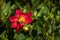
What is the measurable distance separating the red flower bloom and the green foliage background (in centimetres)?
4

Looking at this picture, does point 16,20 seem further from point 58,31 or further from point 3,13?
point 58,31

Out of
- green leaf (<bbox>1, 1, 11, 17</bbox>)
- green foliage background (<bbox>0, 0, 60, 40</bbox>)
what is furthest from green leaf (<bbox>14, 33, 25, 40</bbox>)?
green leaf (<bbox>1, 1, 11, 17</bbox>)

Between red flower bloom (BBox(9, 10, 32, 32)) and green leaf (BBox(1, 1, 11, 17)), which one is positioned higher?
green leaf (BBox(1, 1, 11, 17))

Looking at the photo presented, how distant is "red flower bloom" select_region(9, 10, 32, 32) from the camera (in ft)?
5.31

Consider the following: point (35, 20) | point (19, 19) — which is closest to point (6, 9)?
point (19, 19)

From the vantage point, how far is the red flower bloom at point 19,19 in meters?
1.62

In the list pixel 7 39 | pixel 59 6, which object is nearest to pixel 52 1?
pixel 59 6

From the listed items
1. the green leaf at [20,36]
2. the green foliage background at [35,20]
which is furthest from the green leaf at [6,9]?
the green leaf at [20,36]

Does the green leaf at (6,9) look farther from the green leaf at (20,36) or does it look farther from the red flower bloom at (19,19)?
the green leaf at (20,36)

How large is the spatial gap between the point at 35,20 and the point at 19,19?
0.12 metres

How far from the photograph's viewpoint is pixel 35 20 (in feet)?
5.54

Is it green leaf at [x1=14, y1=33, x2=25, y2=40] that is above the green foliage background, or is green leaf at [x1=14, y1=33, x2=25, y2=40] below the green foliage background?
below

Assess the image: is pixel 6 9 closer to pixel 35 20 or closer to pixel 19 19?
pixel 19 19

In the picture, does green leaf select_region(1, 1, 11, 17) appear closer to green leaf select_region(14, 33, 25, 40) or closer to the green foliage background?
the green foliage background
